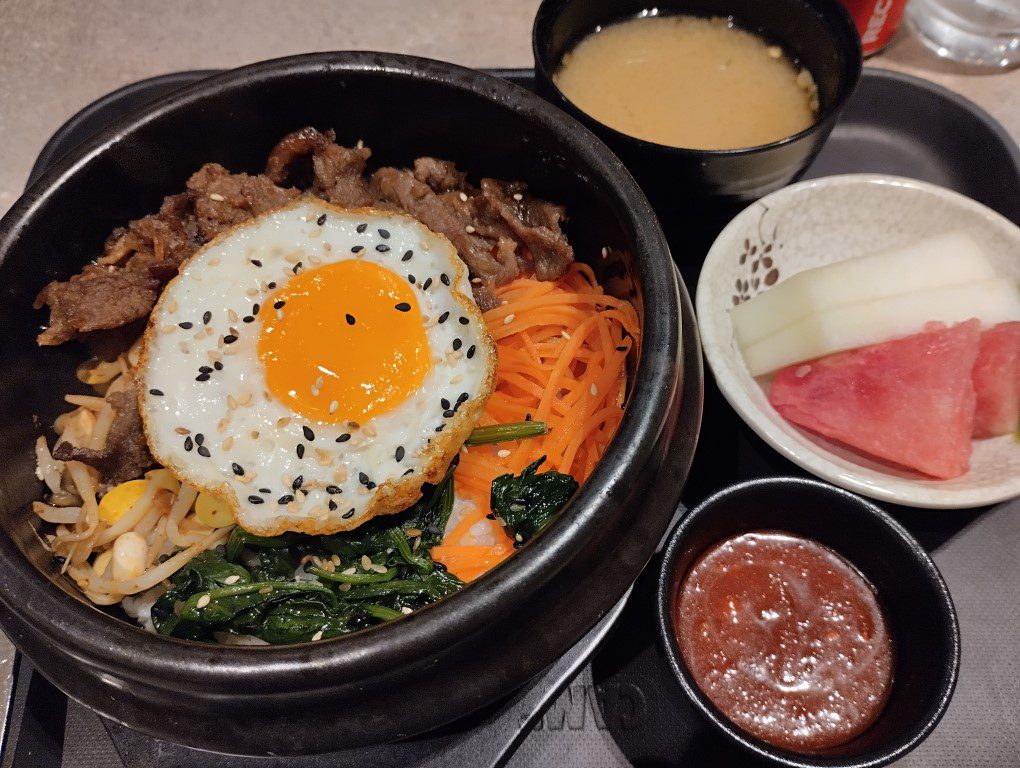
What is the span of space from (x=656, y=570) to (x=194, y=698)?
3.75ft

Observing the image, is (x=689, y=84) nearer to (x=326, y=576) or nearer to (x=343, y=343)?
(x=343, y=343)

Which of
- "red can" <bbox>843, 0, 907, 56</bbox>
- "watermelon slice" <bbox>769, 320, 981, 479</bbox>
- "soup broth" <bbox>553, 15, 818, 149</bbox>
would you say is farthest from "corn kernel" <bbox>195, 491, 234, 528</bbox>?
"red can" <bbox>843, 0, 907, 56</bbox>

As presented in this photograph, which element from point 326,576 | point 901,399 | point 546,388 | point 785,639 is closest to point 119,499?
point 326,576

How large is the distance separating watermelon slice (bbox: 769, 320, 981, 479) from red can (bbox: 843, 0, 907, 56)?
1.49 meters

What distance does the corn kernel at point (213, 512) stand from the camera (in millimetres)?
1800

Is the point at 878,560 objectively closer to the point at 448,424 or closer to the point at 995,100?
the point at 448,424

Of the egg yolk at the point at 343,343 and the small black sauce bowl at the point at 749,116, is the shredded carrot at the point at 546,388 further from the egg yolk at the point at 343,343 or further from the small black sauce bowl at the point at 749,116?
the small black sauce bowl at the point at 749,116

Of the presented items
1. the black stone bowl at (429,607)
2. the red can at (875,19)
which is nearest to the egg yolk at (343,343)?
the black stone bowl at (429,607)

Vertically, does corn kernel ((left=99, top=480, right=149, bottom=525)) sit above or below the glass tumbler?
below

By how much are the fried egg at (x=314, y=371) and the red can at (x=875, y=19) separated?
2.21m

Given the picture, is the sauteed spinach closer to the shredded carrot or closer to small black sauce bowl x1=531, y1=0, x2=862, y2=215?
the shredded carrot

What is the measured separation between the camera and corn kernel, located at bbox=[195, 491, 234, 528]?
1800mm

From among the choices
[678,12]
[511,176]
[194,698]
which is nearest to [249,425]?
[194,698]

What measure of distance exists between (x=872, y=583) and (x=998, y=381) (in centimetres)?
75
